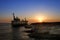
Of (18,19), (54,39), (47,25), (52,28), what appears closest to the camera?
(54,39)

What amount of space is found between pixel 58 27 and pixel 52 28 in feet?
1.67

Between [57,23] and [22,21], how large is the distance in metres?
31.1

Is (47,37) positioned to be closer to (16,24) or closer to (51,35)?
(51,35)

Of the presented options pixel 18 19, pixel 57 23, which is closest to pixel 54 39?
pixel 57 23

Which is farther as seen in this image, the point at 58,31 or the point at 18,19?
the point at 18,19

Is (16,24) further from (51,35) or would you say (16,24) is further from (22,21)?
(51,35)

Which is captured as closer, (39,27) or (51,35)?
(51,35)

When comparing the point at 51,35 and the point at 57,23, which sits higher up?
the point at 57,23

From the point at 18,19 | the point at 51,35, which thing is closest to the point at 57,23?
the point at 51,35

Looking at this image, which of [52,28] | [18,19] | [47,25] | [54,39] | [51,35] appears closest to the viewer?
[54,39]

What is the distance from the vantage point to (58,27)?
36.8ft

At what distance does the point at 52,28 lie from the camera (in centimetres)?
1129

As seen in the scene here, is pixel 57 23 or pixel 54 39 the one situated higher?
pixel 57 23

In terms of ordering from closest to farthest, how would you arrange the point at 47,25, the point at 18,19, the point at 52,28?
the point at 52,28 → the point at 47,25 → the point at 18,19
